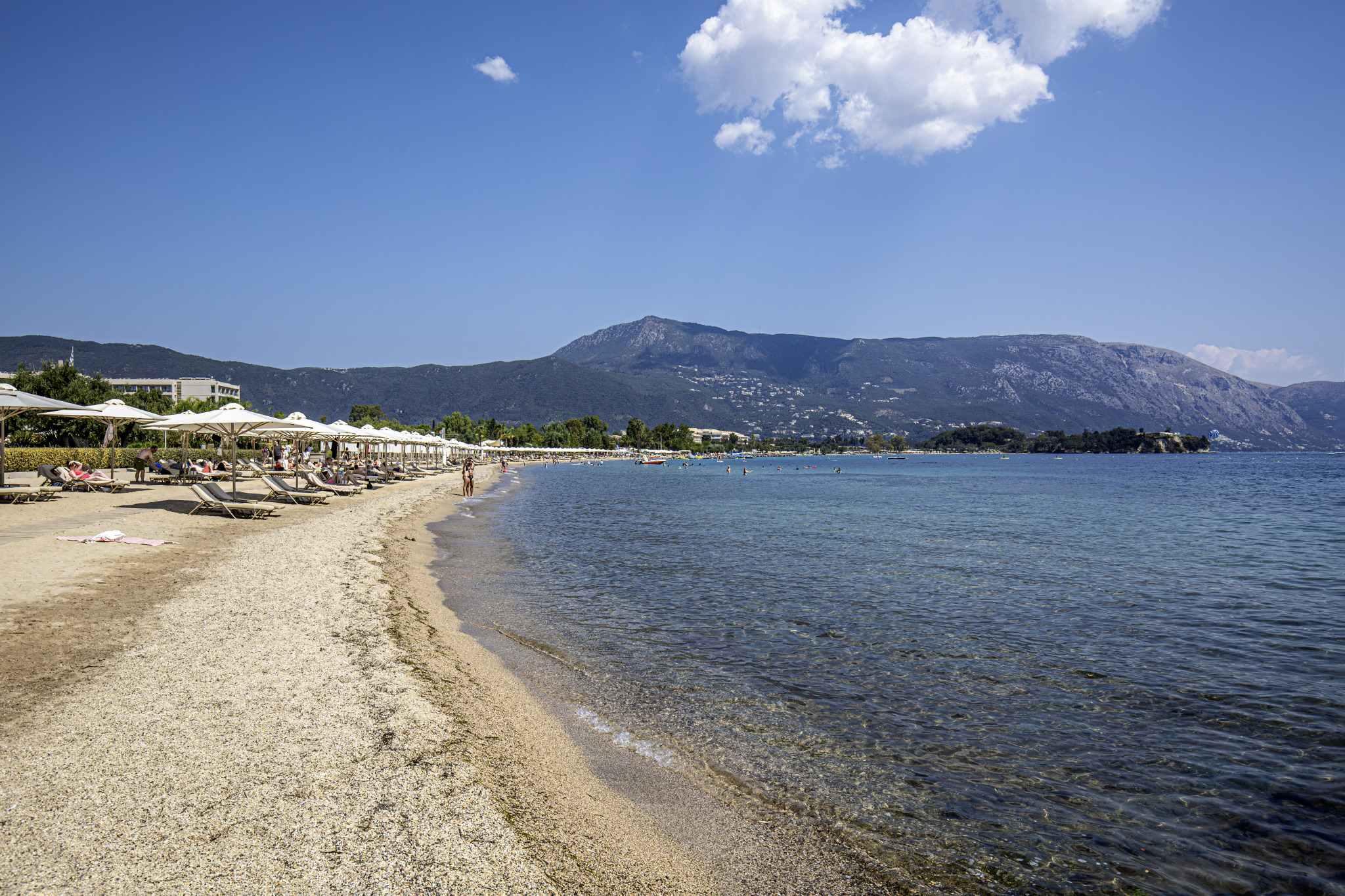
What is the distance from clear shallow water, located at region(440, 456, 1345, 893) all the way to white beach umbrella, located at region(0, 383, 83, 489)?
1169 centimetres

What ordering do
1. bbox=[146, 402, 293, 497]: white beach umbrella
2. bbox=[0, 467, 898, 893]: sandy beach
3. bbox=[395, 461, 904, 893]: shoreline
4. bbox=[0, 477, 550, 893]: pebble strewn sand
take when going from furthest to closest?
1. bbox=[146, 402, 293, 497]: white beach umbrella
2. bbox=[395, 461, 904, 893]: shoreline
3. bbox=[0, 467, 898, 893]: sandy beach
4. bbox=[0, 477, 550, 893]: pebble strewn sand

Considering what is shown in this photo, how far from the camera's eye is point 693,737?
6.25 m

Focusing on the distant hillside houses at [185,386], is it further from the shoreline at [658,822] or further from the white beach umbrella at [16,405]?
the shoreline at [658,822]

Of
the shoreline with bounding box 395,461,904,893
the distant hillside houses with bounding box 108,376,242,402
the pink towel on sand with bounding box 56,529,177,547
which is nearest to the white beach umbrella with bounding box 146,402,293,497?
the pink towel on sand with bounding box 56,529,177,547

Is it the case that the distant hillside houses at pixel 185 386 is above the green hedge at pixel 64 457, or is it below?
above

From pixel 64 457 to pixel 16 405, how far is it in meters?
13.5

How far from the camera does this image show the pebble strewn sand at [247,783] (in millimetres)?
3289

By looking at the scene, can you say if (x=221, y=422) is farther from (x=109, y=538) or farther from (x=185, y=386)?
(x=185, y=386)

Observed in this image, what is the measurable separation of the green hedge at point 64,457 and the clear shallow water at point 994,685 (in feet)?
69.1

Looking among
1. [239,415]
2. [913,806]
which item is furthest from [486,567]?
[913,806]

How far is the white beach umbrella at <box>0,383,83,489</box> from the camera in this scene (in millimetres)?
18266

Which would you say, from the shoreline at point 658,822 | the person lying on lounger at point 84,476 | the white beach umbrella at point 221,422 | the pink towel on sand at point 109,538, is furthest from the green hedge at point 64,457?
the shoreline at point 658,822

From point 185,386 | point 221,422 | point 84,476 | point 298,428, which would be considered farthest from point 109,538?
point 185,386

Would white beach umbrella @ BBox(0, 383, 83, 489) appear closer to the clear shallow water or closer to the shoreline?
the clear shallow water
